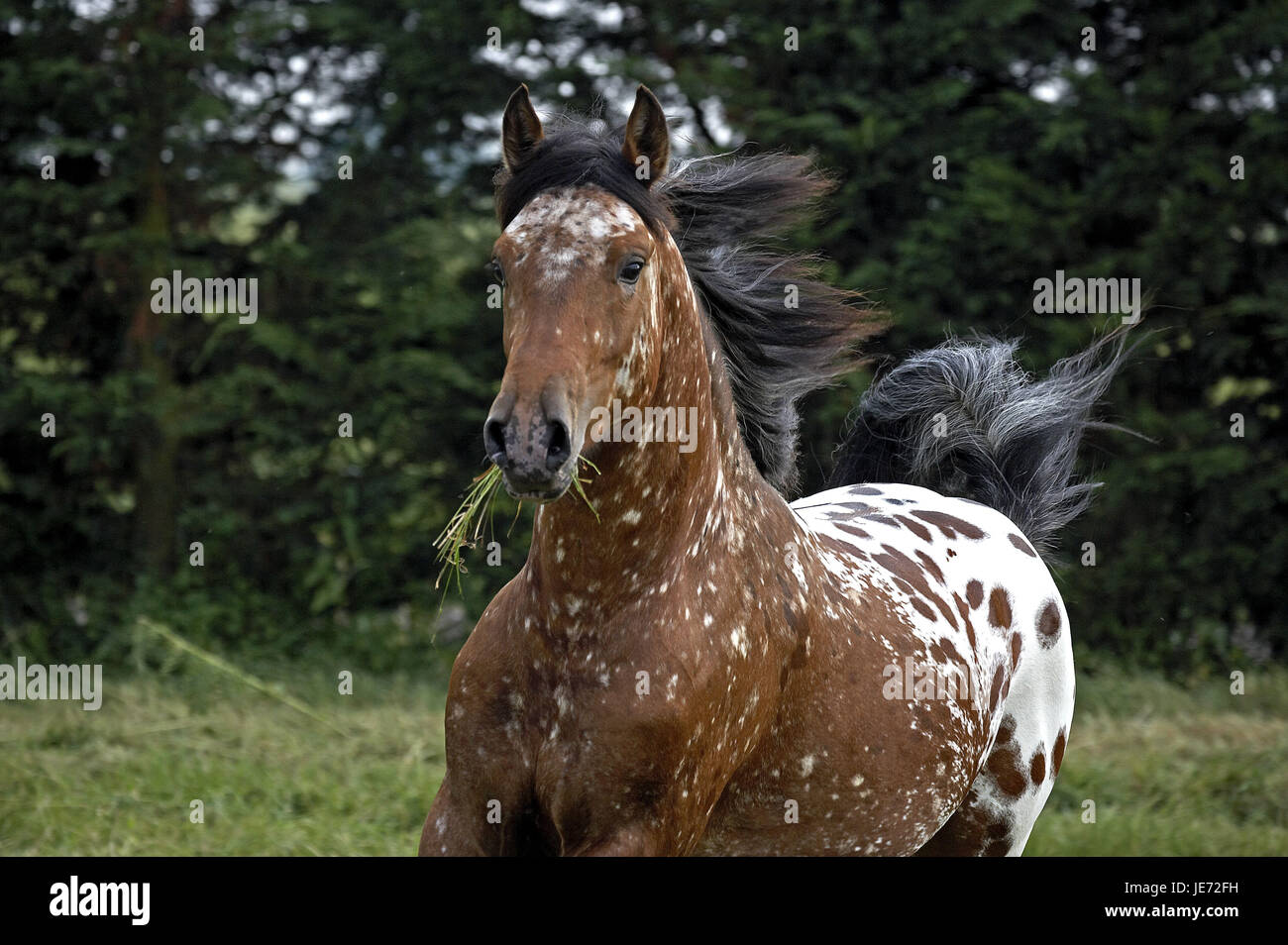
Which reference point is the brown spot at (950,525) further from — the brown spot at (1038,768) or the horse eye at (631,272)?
the horse eye at (631,272)

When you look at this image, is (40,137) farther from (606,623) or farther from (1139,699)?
(1139,699)

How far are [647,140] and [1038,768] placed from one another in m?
2.43

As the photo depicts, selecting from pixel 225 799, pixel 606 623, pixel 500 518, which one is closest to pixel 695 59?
pixel 500 518

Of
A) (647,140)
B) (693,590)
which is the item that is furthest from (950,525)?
(647,140)

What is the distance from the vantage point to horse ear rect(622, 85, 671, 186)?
280 centimetres

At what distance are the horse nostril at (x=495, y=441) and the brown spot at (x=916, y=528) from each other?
2.01m

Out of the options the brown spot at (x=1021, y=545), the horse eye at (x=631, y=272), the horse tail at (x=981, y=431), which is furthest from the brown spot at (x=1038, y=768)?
the horse eye at (x=631, y=272)

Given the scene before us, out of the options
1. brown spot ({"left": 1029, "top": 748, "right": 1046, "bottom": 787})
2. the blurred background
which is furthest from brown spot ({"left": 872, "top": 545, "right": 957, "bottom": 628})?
the blurred background

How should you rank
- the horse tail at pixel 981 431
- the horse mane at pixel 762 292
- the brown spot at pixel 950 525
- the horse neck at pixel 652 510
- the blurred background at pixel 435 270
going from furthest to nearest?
1. the blurred background at pixel 435 270
2. the horse tail at pixel 981 431
3. the brown spot at pixel 950 525
4. the horse mane at pixel 762 292
5. the horse neck at pixel 652 510

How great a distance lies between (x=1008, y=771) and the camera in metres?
3.99

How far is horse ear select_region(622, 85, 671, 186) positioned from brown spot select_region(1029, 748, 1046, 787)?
233cm

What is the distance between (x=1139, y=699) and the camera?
744 cm

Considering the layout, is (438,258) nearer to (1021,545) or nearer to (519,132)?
(1021,545)

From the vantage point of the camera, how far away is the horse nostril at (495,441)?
2326mm
